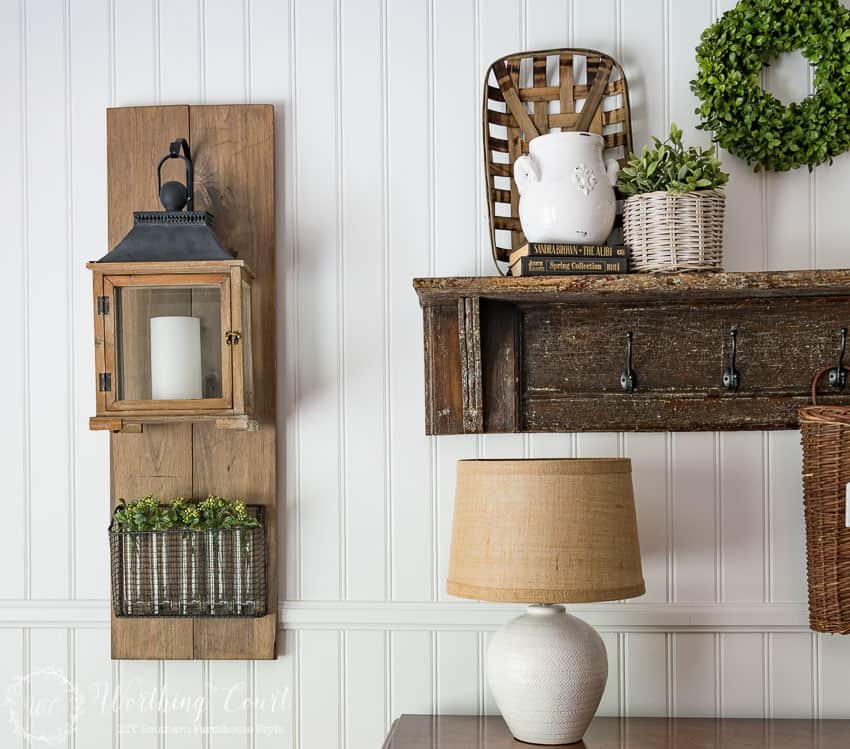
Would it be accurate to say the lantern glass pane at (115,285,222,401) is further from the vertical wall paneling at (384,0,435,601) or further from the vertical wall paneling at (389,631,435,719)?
the vertical wall paneling at (389,631,435,719)

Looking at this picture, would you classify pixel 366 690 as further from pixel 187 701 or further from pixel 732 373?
pixel 732 373

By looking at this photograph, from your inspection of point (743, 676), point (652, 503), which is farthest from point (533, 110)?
point (743, 676)

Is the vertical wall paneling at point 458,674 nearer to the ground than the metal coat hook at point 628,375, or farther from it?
nearer to the ground

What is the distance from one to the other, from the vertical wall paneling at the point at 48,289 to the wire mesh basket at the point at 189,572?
172 millimetres

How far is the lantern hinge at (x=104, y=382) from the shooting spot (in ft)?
5.60

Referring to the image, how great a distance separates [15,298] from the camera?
1974 millimetres

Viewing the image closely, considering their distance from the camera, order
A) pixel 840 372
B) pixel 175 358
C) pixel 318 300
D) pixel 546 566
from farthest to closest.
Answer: pixel 318 300 < pixel 840 372 < pixel 175 358 < pixel 546 566

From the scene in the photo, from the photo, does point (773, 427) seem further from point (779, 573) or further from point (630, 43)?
point (630, 43)

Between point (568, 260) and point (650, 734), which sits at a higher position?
point (568, 260)

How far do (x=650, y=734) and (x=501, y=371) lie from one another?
0.71m

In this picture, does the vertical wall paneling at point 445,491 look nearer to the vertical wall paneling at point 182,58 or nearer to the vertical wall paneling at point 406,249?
the vertical wall paneling at point 406,249

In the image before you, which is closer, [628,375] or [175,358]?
[175,358]

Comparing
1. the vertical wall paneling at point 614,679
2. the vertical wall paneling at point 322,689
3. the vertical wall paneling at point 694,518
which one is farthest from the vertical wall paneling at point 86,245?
the vertical wall paneling at point 694,518

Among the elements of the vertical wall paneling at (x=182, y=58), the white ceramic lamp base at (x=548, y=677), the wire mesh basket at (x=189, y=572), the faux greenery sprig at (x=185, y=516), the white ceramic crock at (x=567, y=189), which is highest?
the vertical wall paneling at (x=182, y=58)
